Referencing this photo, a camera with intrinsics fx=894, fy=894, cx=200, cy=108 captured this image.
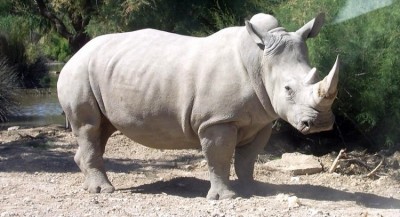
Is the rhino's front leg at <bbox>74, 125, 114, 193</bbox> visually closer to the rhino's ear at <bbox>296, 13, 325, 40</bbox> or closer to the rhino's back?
the rhino's back

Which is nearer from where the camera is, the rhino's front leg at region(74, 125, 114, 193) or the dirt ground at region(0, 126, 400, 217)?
the dirt ground at region(0, 126, 400, 217)

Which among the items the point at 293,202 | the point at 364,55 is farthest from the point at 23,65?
the point at 293,202

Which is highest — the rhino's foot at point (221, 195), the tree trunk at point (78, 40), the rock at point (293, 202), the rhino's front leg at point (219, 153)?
the rhino's front leg at point (219, 153)

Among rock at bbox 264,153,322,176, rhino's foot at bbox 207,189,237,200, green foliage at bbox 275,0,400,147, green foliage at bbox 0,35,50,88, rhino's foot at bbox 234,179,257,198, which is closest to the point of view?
rhino's foot at bbox 207,189,237,200

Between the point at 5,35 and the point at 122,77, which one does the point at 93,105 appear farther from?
the point at 5,35

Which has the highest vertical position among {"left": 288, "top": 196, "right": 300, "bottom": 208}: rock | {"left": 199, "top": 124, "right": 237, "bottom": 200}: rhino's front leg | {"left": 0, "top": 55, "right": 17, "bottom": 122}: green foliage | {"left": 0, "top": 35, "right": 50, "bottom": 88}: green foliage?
{"left": 199, "top": 124, "right": 237, "bottom": 200}: rhino's front leg

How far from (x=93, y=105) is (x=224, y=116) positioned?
5.07ft

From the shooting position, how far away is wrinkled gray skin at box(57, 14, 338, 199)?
7750mm

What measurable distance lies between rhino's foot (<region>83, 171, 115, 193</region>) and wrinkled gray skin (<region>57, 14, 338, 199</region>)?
0.04 feet

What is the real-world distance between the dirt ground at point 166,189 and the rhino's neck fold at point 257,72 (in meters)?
0.86

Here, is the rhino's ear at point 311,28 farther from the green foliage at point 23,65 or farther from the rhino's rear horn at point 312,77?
the green foliage at point 23,65

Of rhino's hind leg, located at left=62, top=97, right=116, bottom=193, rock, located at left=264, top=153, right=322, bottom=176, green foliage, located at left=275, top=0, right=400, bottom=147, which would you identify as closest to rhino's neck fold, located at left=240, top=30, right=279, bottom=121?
rhino's hind leg, located at left=62, top=97, right=116, bottom=193

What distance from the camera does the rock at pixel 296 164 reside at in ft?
32.9

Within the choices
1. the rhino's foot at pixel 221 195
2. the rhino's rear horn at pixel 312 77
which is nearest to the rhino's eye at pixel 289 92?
the rhino's rear horn at pixel 312 77
